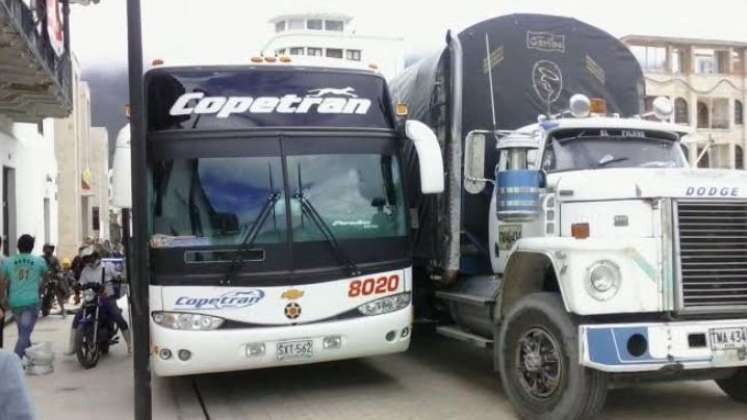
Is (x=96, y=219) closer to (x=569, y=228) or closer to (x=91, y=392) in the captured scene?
(x=91, y=392)

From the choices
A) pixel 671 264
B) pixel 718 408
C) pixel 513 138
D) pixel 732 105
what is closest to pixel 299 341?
pixel 513 138

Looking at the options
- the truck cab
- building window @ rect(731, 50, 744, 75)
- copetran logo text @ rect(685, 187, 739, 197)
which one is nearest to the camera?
the truck cab

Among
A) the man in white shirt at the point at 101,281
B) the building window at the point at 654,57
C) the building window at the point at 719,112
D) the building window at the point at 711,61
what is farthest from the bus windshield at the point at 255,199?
the building window at the point at 711,61

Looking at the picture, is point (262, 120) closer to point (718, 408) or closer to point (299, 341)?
point (299, 341)

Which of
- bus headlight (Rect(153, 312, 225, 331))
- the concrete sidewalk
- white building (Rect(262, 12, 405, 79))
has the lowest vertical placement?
the concrete sidewalk

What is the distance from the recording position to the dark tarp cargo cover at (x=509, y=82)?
7.87m

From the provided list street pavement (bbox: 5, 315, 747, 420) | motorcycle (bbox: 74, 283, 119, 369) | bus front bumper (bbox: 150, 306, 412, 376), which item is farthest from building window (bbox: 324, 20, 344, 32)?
bus front bumper (bbox: 150, 306, 412, 376)

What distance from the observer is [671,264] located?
18.9 feet

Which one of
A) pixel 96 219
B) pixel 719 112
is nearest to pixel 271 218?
pixel 96 219

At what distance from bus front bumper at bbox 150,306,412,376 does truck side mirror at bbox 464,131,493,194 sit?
1.45m

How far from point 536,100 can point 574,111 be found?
1.08m

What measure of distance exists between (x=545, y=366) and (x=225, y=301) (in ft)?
8.87

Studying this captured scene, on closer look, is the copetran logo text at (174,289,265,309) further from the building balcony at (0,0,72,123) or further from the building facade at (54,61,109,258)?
the building facade at (54,61,109,258)

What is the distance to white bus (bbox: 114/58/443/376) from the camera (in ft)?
22.4
